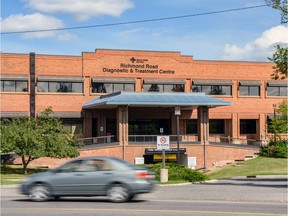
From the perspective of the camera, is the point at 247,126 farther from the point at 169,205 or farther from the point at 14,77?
the point at 169,205

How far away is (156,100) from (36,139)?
622 inches

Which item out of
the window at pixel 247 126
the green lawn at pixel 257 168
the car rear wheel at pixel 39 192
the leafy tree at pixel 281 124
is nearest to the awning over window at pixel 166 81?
the window at pixel 247 126

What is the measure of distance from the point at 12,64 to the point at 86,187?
38808 millimetres

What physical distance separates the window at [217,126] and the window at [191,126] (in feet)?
6.64

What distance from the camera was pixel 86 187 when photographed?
17.3 meters

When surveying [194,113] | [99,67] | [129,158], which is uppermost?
[99,67]

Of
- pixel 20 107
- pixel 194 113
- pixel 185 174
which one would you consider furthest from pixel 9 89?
pixel 185 174

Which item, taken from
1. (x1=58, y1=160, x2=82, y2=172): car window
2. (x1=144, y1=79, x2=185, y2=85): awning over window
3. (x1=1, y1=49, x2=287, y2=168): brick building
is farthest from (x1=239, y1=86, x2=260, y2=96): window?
(x1=58, y1=160, x2=82, y2=172): car window

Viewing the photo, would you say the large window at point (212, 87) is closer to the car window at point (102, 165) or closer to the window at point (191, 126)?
the window at point (191, 126)

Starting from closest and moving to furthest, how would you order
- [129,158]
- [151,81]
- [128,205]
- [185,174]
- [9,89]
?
[128,205] → [185,174] → [129,158] → [9,89] → [151,81]

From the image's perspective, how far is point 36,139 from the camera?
3722cm

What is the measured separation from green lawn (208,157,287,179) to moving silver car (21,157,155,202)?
21.4m

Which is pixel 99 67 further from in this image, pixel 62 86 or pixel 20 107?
pixel 20 107

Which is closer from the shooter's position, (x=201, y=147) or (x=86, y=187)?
(x=86, y=187)
